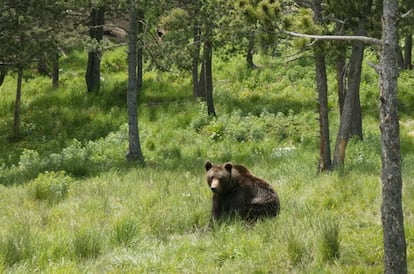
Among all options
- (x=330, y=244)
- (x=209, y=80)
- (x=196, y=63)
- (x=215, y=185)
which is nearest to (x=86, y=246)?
(x=215, y=185)

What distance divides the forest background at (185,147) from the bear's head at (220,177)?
2.04ft

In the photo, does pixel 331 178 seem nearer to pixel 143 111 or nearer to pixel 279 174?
pixel 279 174

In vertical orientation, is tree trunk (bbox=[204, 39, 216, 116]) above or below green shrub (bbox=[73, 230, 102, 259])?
above

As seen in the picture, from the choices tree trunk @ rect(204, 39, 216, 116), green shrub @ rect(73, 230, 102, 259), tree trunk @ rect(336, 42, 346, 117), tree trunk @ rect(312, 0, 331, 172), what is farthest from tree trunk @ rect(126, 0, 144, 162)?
green shrub @ rect(73, 230, 102, 259)

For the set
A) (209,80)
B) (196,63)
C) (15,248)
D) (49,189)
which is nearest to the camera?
(15,248)

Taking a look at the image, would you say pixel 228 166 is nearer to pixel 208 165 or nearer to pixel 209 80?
pixel 208 165

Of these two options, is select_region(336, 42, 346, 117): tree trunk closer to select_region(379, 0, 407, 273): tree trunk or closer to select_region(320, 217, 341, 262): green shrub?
select_region(320, 217, 341, 262): green shrub

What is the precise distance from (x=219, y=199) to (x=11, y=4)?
11893 mm

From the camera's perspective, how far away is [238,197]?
8.12 meters

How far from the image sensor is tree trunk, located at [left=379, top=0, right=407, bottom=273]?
5117 millimetres

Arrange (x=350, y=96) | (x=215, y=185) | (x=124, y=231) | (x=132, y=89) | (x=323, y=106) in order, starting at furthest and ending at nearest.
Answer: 1. (x=132, y=89)
2. (x=323, y=106)
3. (x=350, y=96)
4. (x=215, y=185)
5. (x=124, y=231)

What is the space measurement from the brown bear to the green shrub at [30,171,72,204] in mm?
3818

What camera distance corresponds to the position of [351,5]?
38.5 feet

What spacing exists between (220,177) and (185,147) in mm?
10861
